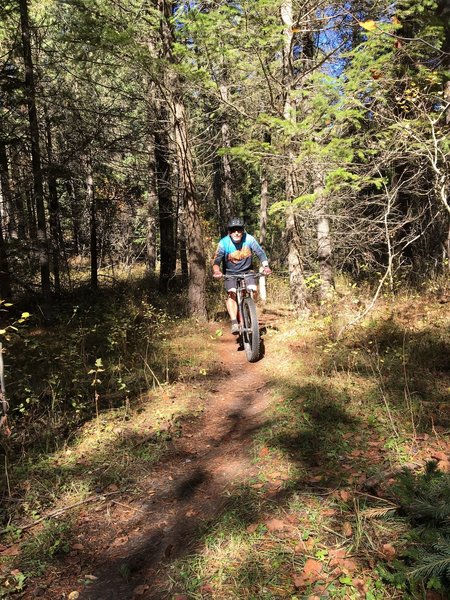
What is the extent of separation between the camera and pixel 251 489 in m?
3.55

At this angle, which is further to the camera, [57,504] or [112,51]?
[112,51]

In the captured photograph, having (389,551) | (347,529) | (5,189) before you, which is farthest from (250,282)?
(5,189)

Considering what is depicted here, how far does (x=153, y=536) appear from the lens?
3.30m

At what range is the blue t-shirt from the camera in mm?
7438

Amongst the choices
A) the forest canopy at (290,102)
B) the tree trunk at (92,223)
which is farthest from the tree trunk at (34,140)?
the tree trunk at (92,223)

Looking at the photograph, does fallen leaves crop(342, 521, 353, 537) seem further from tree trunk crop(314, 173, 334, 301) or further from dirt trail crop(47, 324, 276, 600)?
tree trunk crop(314, 173, 334, 301)

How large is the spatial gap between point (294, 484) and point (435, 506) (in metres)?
1.29

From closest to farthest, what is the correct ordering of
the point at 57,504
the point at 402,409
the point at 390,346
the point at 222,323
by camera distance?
1. the point at 57,504
2. the point at 402,409
3. the point at 390,346
4. the point at 222,323

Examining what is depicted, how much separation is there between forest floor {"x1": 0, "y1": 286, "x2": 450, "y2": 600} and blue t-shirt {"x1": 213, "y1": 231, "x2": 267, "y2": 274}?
2206 millimetres

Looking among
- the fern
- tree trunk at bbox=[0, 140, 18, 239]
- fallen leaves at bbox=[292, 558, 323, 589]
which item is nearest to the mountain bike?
fallen leaves at bbox=[292, 558, 323, 589]

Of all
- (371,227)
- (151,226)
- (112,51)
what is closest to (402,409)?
(371,227)

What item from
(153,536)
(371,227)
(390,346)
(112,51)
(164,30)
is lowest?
(153,536)

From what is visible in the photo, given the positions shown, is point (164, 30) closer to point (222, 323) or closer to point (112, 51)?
point (112, 51)

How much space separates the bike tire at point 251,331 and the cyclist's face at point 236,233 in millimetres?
1121
